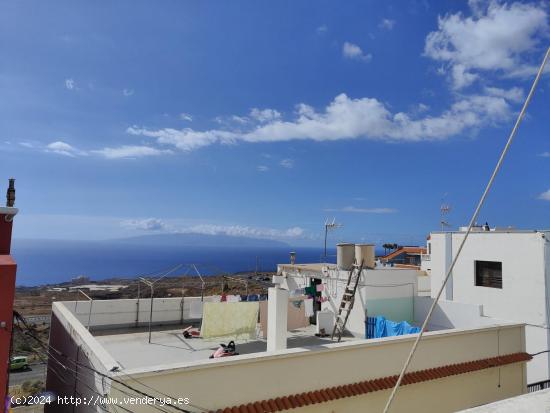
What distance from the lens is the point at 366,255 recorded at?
18500mm

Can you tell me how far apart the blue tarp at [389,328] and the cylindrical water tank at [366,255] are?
2.59 meters

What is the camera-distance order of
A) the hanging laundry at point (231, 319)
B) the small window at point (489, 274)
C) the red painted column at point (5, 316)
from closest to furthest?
the red painted column at point (5, 316)
the hanging laundry at point (231, 319)
the small window at point (489, 274)

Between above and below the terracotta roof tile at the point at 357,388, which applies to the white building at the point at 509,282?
above

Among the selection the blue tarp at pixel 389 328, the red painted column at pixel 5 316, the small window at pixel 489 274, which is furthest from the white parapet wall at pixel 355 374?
the small window at pixel 489 274

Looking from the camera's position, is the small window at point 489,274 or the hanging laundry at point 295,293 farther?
the small window at point 489,274

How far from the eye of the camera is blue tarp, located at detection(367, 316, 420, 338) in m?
14.9

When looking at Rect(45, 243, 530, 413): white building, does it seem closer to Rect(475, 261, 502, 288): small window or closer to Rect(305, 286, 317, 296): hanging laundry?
Rect(305, 286, 317, 296): hanging laundry

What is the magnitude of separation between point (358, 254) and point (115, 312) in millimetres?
11542

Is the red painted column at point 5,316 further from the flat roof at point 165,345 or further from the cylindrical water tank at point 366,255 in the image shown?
the cylindrical water tank at point 366,255

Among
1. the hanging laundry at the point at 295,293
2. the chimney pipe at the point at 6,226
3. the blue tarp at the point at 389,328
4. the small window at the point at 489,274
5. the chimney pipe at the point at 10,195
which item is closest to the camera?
the chimney pipe at the point at 6,226

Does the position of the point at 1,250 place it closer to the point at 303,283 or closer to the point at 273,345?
the point at 273,345

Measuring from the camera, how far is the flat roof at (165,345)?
476 inches

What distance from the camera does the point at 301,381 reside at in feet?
30.9

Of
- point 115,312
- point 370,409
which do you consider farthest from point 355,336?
point 115,312
